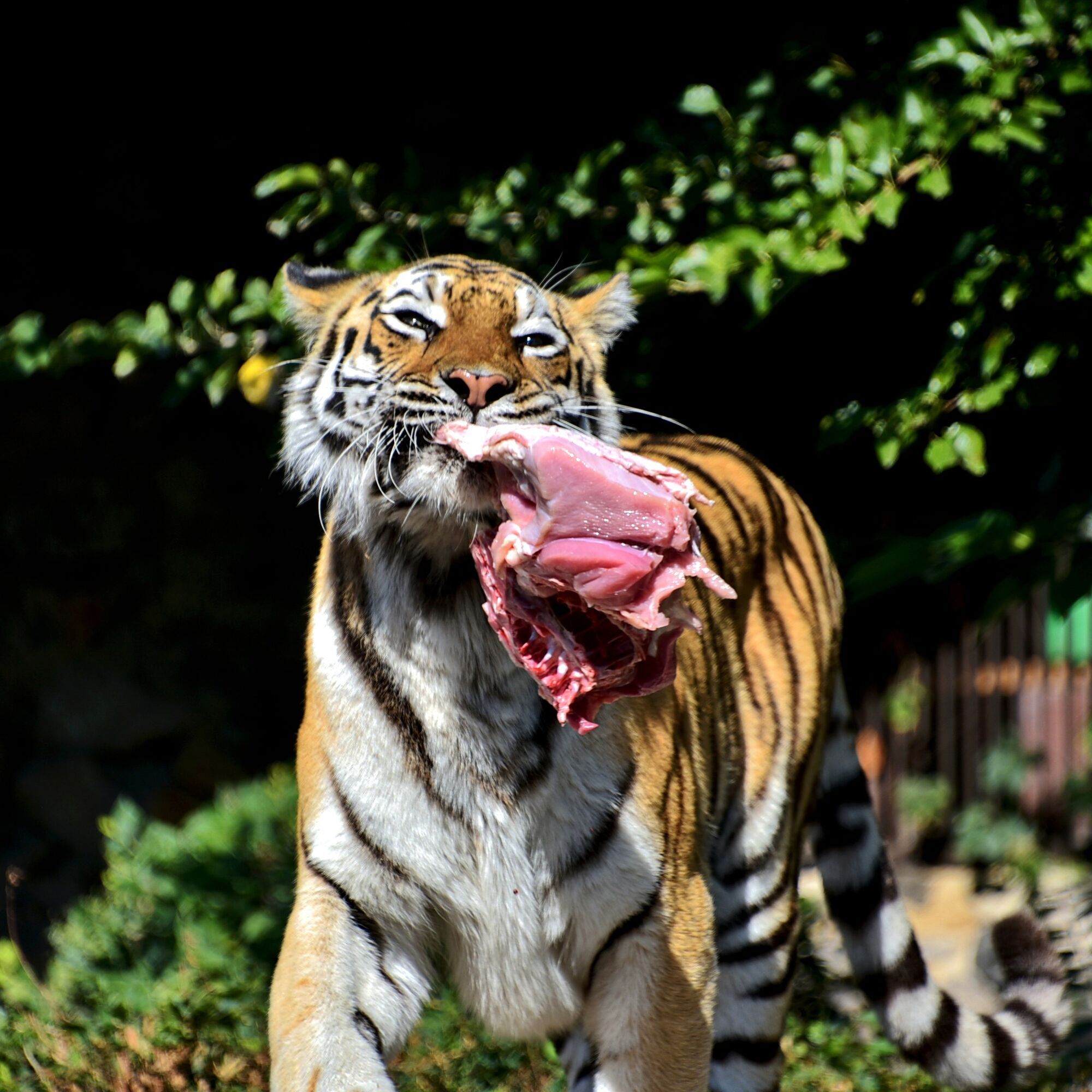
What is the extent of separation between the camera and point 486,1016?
2385 millimetres

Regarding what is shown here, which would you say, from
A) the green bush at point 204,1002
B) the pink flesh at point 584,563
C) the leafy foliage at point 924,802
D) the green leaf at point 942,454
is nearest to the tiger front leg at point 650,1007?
the pink flesh at point 584,563

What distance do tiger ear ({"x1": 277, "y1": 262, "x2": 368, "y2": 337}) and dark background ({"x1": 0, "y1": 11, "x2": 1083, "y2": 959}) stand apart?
2.08m

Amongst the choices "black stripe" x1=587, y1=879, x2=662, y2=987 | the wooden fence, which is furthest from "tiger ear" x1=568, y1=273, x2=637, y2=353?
the wooden fence

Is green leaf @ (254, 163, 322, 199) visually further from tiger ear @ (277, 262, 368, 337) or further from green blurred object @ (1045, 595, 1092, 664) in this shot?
green blurred object @ (1045, 595, 1092, 664)

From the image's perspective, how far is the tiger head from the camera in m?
2.11

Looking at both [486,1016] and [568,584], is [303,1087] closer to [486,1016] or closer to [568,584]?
[486,1016]

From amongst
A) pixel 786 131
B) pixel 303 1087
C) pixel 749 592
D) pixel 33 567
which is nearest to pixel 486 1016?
pixel 303 1087

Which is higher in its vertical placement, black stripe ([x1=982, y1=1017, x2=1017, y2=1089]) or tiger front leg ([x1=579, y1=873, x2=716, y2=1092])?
tiger front leg ([x1=579, y1=873, x2=716, y2=1092])

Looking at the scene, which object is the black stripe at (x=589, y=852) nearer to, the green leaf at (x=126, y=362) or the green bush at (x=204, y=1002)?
the green bush at (x=204, y=1002)

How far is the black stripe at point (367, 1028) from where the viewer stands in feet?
7.03

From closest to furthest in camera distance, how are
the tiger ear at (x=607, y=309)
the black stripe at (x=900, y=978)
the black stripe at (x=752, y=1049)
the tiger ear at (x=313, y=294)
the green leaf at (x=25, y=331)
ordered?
the tiger ear at (x=313, y=294)
the tiger ear at (x=607, y=309)
the black stripe at (x=752, y=1049)
the black stripe at (x=900, y=978)
the green leaf at (x=25, y=331)

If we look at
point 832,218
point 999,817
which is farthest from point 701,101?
point 999,817

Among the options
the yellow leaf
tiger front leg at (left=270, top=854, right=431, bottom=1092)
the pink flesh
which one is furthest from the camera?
the yellow leaf

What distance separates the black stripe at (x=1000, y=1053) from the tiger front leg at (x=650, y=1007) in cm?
101
